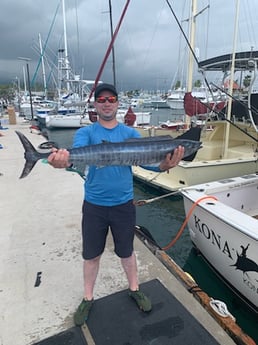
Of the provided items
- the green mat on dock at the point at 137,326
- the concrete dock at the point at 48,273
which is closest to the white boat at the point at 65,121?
the concrete dock at the point at 48,273

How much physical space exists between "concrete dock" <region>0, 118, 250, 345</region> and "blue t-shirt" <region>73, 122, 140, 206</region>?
1127 mm

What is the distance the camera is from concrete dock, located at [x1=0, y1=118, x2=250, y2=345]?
7.48 ft

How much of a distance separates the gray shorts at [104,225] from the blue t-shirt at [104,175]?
0.21ft

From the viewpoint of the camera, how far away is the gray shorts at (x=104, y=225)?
218 cm

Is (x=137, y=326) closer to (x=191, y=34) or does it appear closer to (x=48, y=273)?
(x=48, y=273)

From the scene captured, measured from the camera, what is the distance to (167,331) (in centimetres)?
215

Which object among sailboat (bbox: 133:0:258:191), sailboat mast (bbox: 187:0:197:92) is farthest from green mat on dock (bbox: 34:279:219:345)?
sailboat mast (bbox: 187:0:197:92)

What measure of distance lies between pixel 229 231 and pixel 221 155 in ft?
20.8

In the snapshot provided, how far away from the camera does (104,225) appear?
2217 mm

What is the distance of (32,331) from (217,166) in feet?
20.4

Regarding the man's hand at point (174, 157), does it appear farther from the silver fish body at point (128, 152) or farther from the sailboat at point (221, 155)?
the sailboat at point (221, 155)

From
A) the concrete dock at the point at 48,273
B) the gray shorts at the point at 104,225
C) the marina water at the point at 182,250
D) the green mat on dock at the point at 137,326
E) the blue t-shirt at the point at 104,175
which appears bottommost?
the marina water at the point at 182,250

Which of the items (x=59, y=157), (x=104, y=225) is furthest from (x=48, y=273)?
(x=59, y=157)

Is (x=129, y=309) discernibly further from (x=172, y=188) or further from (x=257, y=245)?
(x=172, y=188)
